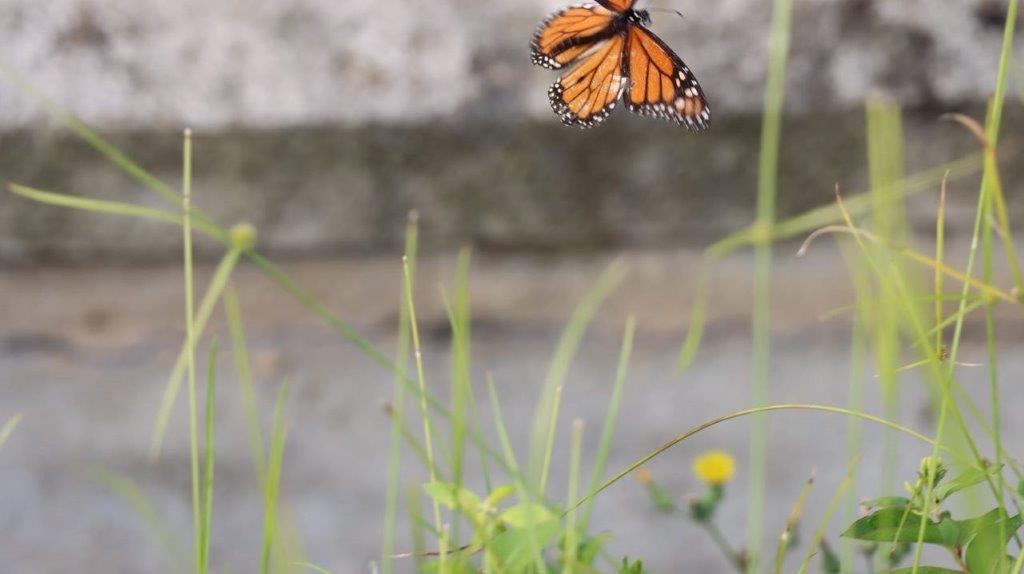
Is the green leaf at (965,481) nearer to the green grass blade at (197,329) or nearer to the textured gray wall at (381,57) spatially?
the green grass blade at (197,329)

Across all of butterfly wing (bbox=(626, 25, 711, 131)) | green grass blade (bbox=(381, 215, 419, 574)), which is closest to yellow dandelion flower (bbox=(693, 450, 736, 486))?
green grass blade (bbox=(381, 215, 419, 574))

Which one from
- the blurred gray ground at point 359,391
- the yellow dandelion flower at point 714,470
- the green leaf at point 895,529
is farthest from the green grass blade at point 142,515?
the green leaf at point 895,529

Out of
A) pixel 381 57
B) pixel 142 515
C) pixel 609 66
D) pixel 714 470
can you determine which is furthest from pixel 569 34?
pixel 142 515

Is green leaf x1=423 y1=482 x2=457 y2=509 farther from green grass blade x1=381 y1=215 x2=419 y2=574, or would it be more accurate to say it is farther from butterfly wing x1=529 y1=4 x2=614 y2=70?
butterfly wing x1=529 y1=4 x2=614 y2=70

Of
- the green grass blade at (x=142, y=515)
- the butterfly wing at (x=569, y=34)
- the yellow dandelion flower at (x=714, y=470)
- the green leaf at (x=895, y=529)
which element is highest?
the butterfly wing at (x=569, y=34)

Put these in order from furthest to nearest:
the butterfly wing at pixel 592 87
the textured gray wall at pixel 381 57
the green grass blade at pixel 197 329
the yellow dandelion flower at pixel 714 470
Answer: the textured gray wall at pixel 381 57 < the yellow dandelion flower at pixel 714 470 < the green grass blade at pixel 197 329 < the butterfly wing at pixel 592 87

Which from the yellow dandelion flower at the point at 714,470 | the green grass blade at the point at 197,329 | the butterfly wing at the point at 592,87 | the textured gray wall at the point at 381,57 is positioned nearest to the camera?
the butterfly wing at the point at 592,87

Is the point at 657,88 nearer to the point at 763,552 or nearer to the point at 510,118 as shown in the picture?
the point at 510,118
